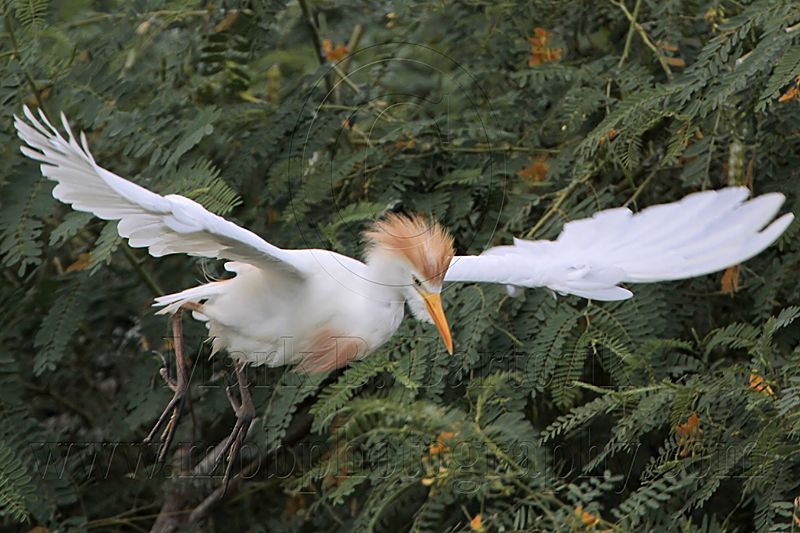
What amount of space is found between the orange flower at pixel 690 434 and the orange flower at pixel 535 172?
1356 mm

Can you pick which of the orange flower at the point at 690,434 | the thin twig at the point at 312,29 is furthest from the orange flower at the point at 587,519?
the thin twig at the point at 312,29

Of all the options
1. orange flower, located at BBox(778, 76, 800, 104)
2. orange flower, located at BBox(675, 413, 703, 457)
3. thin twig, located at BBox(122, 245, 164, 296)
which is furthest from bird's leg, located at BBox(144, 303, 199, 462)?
orange flower, located at BBox(778, 76, 800, 104)

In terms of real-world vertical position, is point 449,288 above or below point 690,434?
below

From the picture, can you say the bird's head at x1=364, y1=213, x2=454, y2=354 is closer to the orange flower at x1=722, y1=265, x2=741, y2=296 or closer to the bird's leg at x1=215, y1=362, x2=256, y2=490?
the bird's leg at x1=215, y1=362, x2=256, y2=490

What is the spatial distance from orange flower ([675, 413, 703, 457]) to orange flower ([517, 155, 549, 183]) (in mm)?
1356

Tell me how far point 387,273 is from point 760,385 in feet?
4.18

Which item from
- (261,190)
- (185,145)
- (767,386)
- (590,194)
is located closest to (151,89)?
(261,190)

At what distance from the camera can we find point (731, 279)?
412 centimetres

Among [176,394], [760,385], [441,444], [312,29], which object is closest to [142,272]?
[176,394]

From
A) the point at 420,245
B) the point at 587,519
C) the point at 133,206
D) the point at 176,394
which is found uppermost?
the point at 133,206

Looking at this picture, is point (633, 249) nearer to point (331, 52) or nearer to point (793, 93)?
point (793, 93)

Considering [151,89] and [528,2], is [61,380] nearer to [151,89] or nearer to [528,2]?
[151,89]

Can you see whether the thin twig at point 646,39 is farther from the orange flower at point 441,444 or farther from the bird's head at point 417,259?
the orange flower at point 441,444

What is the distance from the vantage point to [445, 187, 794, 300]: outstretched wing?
11.4 feet
